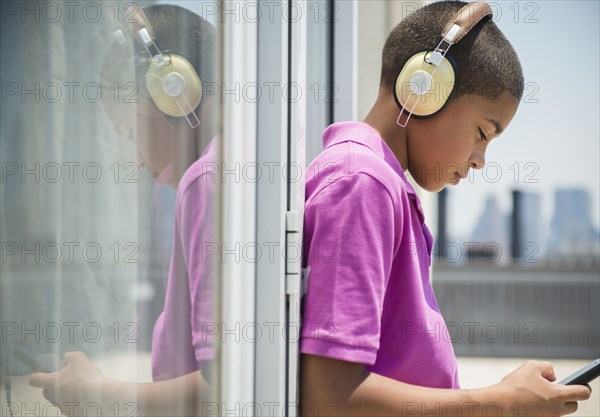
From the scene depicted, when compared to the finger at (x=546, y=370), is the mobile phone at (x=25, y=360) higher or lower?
higher

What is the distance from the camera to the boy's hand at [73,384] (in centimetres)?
41

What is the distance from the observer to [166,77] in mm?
513

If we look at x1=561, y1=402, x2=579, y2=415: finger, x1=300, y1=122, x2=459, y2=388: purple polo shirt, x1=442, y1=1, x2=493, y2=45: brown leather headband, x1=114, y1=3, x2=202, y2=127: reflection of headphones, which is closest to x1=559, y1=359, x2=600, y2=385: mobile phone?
x1=561, y1=402, x2=579, y2=415: finger

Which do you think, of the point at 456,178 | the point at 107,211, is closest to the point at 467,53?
the point at 456,178

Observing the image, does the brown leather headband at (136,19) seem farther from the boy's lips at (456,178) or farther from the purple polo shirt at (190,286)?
the boy's lips at (456,178)

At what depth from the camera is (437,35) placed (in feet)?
2.84

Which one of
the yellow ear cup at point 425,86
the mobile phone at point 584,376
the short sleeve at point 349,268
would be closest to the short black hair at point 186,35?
the short sleeve at point 349,268

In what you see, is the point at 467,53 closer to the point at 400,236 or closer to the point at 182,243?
the point at 400,236

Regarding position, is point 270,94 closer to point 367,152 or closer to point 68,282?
point 367,152

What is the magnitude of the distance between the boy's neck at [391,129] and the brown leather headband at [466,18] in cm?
11

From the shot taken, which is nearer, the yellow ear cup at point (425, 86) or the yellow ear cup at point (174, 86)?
the yellow ear cup at point (174, 86)

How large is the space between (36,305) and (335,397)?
0.34m

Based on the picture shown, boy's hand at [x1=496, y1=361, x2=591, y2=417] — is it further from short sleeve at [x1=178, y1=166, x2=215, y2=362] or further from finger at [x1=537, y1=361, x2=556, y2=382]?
short sleeve at [x1=178, y1=166, x2=215, y2=362]

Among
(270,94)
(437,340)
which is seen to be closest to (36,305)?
(270,94)
